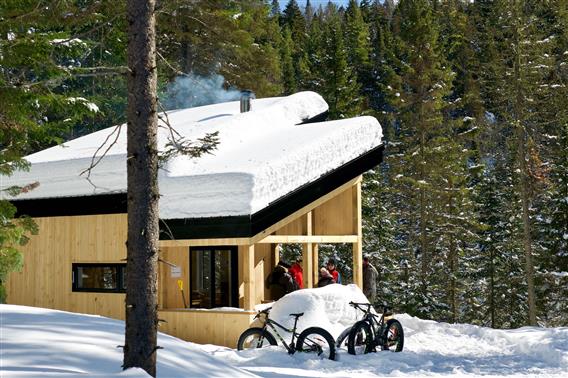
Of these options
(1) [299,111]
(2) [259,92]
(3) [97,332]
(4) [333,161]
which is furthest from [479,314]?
(3) [97,332]

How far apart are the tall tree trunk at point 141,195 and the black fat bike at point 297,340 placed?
6135mm

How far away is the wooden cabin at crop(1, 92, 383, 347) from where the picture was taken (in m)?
15.2

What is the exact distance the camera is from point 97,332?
8.77 m

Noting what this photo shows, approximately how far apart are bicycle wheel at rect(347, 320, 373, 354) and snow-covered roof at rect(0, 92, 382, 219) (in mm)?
3108

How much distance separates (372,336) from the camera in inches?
Answer: 549

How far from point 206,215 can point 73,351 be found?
8092 millimetres

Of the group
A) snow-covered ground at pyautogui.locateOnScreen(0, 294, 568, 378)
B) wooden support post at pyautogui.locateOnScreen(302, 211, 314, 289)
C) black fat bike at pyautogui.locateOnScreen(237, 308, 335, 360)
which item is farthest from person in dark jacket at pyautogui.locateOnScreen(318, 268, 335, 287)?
black fat bike at pyautogui.locateOnScreen(237, 308, 335, 360)

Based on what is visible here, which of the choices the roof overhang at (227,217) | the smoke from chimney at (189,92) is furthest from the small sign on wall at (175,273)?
the smoke from chimney at (189,92)

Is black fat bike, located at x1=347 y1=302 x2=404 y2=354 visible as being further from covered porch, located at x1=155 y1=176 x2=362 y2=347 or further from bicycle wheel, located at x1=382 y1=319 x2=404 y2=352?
covered porch, located at x1=155 y1=176 x2=362 y2=347

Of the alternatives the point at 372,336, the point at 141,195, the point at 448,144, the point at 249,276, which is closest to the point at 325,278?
the point at 249,276

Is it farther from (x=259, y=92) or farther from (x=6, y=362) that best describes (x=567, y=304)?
(x=6, y=362)

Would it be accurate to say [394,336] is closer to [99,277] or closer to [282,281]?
[282,281]

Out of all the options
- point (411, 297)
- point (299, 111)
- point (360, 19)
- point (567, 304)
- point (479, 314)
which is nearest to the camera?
point (299, 111)

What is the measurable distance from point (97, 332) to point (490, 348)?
32.0 feet
